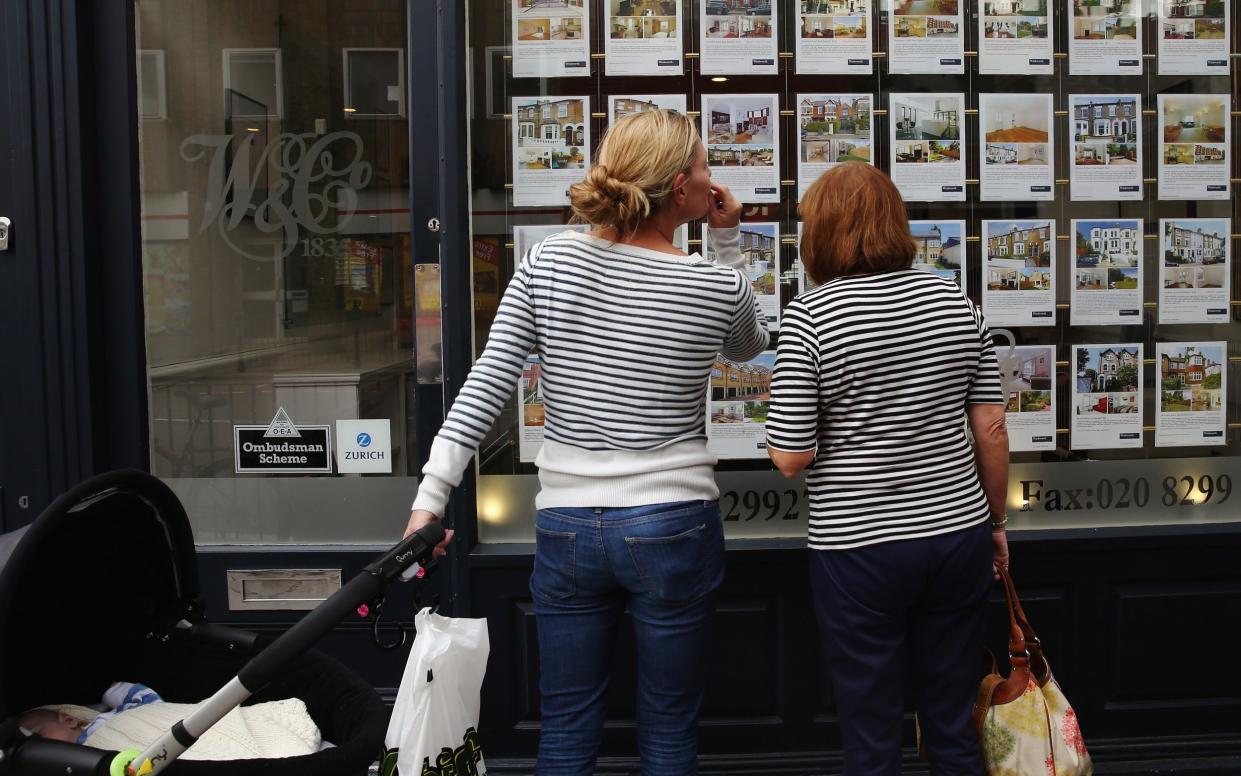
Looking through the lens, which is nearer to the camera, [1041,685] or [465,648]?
[465,648]

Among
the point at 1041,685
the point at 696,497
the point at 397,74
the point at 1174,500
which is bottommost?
the point at 1041,685

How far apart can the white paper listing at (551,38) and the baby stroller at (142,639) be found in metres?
1.91

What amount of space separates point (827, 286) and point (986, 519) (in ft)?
2.19

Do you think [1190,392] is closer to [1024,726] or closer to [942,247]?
[942,247]

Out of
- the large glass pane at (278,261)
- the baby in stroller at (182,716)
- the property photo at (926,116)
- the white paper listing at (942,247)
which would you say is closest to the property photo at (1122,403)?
the white paper listing at (942,247)

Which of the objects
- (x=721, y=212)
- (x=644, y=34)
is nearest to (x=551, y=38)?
(x=644, y=34)

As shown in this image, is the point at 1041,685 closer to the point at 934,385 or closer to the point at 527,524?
the point at 934,385

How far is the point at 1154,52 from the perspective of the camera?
12.1ft

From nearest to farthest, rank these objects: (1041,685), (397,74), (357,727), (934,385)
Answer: (357,727) < (934,385) < (1041,685) < (397,74)

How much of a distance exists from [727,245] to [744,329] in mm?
282

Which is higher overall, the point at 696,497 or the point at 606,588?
the point at 696,497

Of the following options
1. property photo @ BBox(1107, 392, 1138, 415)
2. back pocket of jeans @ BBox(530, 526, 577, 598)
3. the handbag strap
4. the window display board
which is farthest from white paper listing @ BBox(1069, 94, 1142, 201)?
back pocket of jeans @ BBox(530, 526, 577, 598)

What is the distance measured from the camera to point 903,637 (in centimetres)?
254

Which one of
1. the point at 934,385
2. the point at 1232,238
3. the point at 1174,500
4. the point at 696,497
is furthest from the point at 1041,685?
the point at 1232,238
